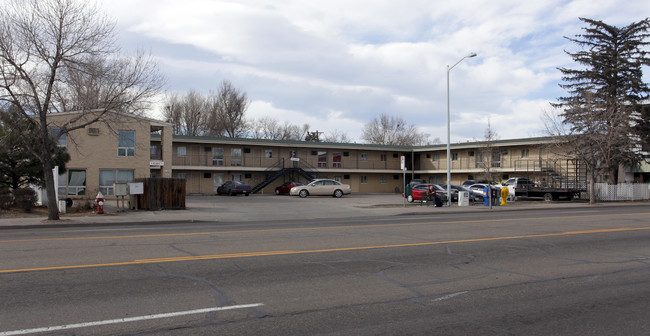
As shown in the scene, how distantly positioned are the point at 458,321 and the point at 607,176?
46.3 m

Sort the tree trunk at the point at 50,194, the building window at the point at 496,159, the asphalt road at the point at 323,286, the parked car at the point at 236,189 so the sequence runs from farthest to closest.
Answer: the building window at the point at 496,159
the parked car at the point at 236,189
the tree trunk at the point at 50,194
the asphalt road at the point at 323,286

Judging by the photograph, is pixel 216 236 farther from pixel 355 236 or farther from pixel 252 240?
pixel 355 236

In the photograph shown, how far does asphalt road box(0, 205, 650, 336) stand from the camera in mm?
5141

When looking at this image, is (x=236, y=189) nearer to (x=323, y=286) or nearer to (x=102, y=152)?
(x=102, y=152)

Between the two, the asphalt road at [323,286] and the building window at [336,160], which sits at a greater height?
the building window at [336,160]

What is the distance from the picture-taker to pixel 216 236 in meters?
12.5

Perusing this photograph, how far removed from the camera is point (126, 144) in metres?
31.4

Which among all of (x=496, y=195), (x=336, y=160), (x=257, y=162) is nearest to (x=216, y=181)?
(x=257, y=162)

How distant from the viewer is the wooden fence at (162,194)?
23094 mm

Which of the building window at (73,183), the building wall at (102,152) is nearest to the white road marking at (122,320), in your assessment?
the building wall at (102,152)

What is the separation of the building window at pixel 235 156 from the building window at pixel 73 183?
16.1 m

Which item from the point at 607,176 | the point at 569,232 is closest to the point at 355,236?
the point at 569,232

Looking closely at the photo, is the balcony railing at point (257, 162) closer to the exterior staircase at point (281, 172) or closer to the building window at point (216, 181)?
the exterior staircase at point (281, 172)

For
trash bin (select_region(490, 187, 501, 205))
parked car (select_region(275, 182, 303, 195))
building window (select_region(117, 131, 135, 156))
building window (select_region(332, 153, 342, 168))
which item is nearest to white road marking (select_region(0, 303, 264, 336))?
trash bin (select_region(490, 187, 501, 205))
